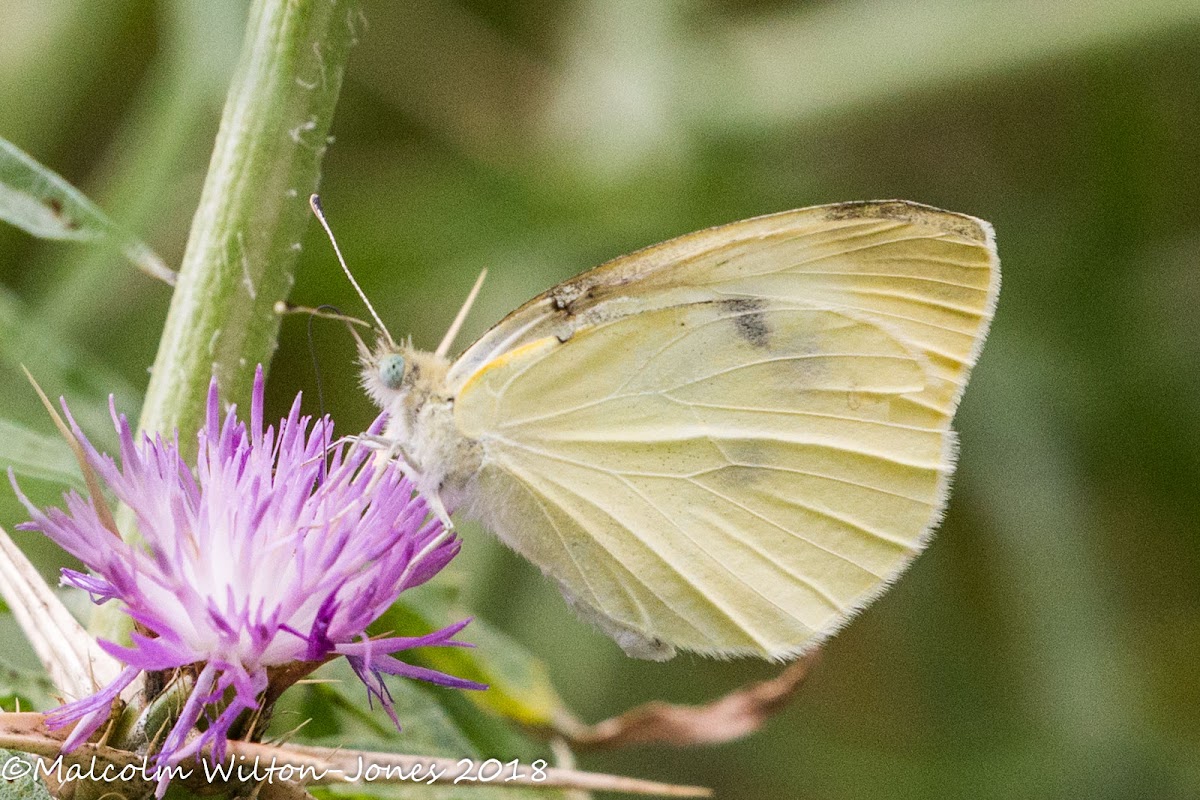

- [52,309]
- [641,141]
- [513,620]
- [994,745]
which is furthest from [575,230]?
[994,745]

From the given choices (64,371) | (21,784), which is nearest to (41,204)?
(64,371)

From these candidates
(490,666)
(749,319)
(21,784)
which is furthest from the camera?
(749,319)

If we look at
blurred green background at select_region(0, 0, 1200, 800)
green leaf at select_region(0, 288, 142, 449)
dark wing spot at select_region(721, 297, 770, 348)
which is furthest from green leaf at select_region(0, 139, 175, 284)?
blurred green background at select_region(0, 0, 1200, 800)

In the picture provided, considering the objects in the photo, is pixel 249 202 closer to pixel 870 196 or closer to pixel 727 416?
pixel 727 416

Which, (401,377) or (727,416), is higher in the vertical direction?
(727,416)

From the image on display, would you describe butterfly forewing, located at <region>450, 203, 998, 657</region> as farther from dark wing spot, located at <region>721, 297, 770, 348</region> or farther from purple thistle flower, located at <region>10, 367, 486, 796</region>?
purple thistle flower, located at <region>10, 367, 486, 796</region>

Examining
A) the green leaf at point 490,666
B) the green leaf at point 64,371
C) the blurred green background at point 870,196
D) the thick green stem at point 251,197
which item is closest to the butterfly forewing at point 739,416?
the green leaf at point 490,666

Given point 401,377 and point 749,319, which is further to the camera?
point 749,319

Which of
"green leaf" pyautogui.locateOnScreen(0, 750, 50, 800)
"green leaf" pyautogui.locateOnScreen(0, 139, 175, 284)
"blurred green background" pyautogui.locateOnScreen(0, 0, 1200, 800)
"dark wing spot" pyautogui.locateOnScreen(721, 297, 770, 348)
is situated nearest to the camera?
"green leaf" pyautogui.locateOnScreen(0, 750, 50, 800)
